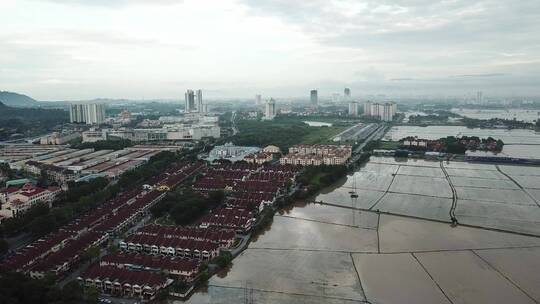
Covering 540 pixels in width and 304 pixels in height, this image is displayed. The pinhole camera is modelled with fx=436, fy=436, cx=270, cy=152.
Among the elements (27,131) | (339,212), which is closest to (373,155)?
(339,212)

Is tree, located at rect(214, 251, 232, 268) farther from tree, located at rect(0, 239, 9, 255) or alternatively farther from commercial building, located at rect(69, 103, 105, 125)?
commercial building, located at rect(69, 103, 105, 125)

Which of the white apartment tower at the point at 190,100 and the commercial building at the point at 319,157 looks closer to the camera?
the commercial building at the point at 319,157

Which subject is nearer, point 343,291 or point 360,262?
point 343,291

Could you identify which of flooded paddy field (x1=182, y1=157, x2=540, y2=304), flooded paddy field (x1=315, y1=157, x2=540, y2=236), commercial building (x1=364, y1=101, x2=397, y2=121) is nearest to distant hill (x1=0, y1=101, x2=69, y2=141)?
flooded paddy field (x1=315, y1=157, x2=540, y2=236)

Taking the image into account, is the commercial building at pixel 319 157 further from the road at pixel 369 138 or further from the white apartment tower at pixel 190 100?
the white apartment tower at pixel 190 100

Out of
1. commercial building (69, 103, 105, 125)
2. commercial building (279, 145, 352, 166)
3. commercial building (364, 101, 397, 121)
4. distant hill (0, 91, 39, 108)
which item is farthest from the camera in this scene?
distant hill (0, 91, 39, 108)

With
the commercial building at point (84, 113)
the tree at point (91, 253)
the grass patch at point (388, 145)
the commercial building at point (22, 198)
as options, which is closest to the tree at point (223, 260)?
the tree at point (91, 253)

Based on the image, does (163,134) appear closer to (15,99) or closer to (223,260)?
(223,260)

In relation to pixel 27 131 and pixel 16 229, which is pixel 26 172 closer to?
pixel 16 229
